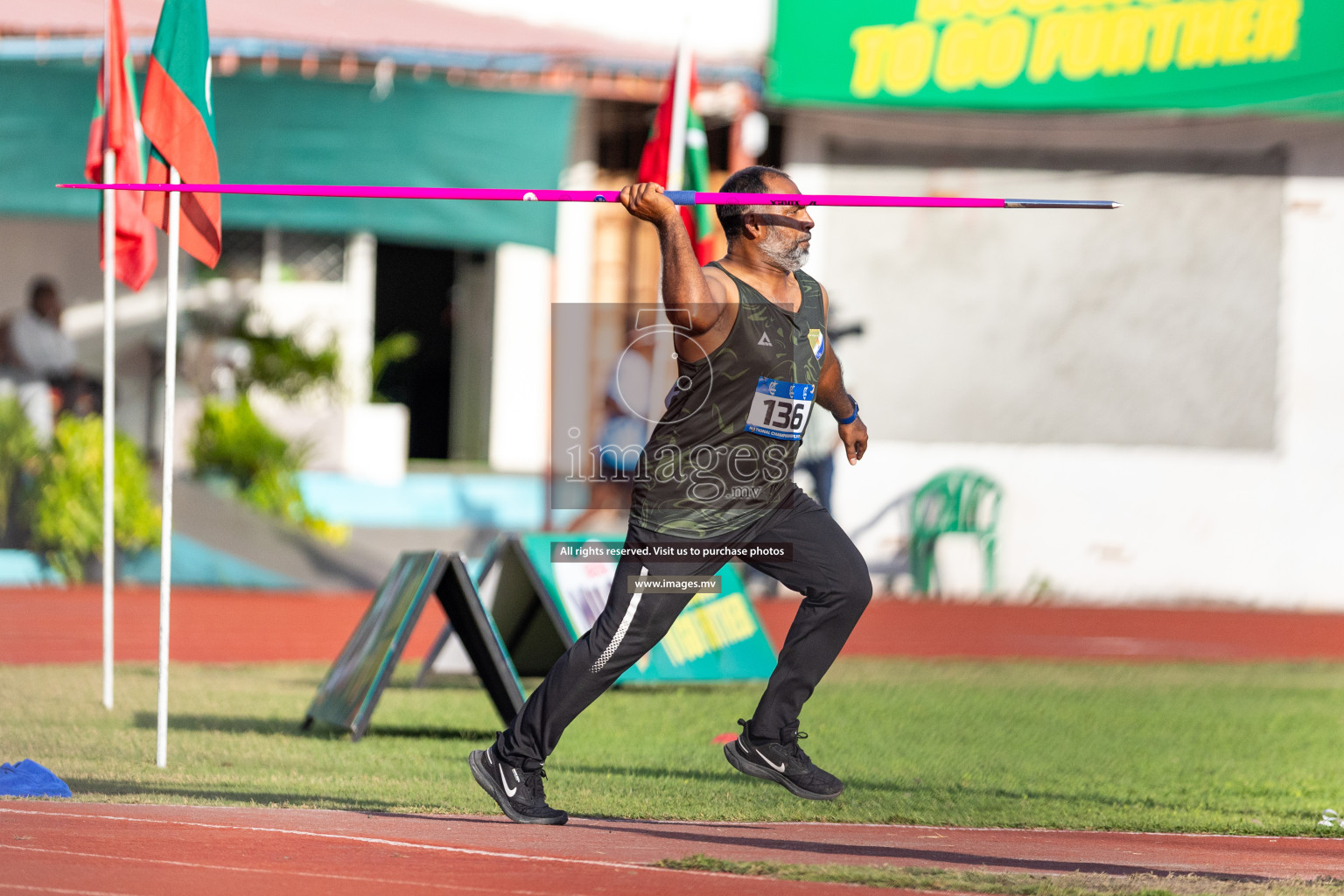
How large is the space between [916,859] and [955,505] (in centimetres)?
983

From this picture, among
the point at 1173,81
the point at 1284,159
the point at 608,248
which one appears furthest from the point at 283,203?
the point at 1284,159

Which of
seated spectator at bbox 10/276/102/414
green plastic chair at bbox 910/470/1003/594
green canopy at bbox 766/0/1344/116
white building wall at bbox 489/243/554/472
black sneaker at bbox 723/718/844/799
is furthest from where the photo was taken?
white building wall at bbox 489/243/554/472

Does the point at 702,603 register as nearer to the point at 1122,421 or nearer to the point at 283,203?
the point at 283,203

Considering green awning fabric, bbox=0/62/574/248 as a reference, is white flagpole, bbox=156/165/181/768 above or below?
below

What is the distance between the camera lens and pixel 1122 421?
49.1 feet

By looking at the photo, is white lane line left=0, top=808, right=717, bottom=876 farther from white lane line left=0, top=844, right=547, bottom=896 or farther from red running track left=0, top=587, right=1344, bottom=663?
red running track left=0, top=587, right=1344, bottom=663

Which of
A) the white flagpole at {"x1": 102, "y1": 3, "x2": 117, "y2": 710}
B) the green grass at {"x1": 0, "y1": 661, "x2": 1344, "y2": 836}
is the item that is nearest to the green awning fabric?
the green grass at {"x1": 0, "y1": 661, "x2": 1344, "y2": 836}

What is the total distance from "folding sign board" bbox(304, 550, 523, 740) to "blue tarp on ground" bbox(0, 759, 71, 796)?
146 cm

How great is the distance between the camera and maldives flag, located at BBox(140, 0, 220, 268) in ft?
22.2

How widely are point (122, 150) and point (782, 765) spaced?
4.85m

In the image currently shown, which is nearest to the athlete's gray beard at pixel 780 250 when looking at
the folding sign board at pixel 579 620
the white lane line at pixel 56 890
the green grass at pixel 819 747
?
the green grass at pixel 819 747

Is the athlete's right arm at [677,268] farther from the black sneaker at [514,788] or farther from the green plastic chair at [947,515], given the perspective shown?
the green plastic chair at [947,515]

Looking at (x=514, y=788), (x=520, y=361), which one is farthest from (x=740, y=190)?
(x=520, y=361)

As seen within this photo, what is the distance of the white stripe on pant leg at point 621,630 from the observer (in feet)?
16.7
